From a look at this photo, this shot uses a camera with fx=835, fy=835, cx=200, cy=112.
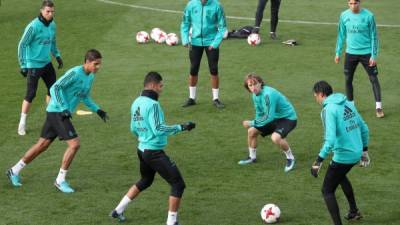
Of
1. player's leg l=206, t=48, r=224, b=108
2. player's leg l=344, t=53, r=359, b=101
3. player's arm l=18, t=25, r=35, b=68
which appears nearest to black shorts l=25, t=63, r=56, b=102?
player's arm l=18, t=25, r=35, b=68

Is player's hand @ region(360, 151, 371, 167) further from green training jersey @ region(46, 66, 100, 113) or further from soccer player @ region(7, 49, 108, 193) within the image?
green training jersey @ region(46, 66, 100, 113)

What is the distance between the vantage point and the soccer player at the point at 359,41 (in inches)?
712

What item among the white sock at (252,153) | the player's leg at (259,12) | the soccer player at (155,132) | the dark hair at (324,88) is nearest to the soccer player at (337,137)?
the dark hair at (324,88)

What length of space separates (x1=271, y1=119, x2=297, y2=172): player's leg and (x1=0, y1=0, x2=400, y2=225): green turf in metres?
0.29

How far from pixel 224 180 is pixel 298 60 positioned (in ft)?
30.8

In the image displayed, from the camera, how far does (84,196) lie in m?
14.2

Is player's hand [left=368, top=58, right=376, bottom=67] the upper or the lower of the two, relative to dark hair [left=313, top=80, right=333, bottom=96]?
lower

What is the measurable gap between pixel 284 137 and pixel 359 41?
159 inches

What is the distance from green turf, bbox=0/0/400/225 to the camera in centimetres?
1362

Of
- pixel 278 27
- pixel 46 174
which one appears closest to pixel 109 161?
pixel 46 174

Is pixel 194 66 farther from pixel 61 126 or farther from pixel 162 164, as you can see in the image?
pixel 162 164

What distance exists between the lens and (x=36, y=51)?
17.6 meters

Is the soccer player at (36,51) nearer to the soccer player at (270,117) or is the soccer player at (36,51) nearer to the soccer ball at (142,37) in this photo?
the soccer player at (270,117)

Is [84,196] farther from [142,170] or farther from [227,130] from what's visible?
[227,130]
